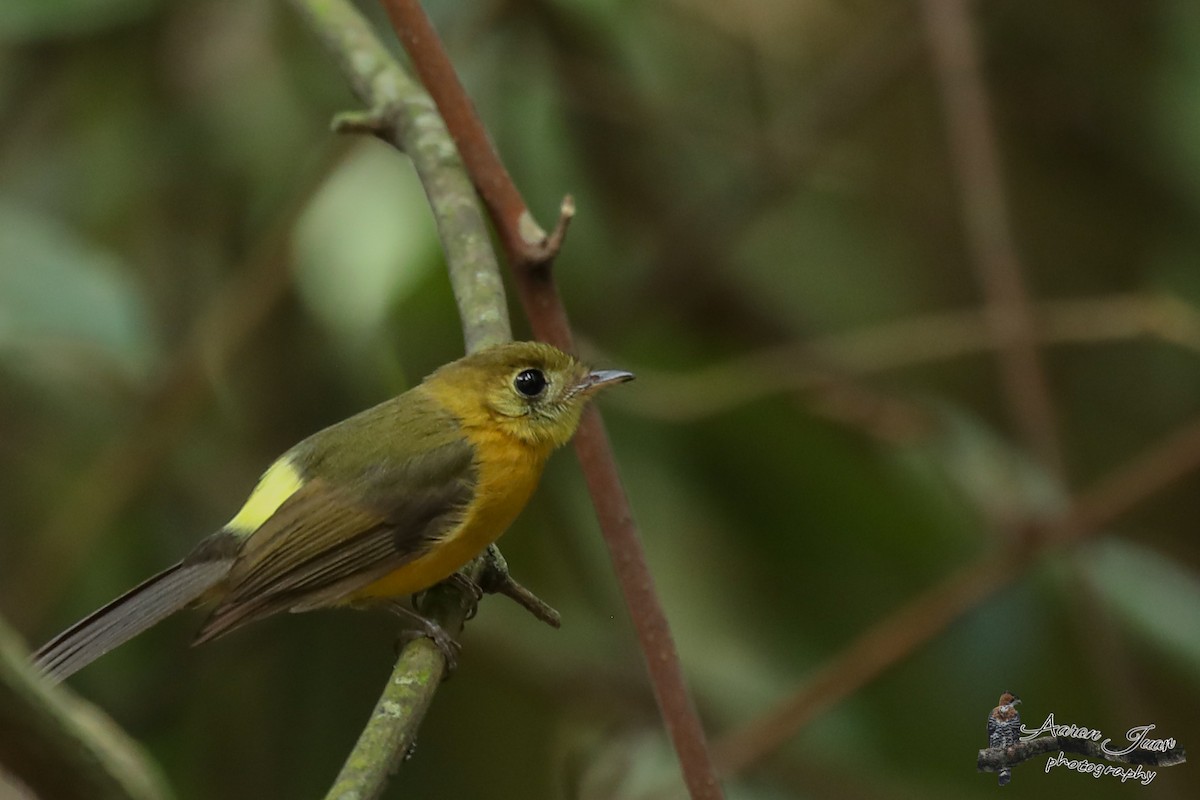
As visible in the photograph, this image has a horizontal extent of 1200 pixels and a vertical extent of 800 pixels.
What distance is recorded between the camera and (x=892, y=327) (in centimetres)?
453

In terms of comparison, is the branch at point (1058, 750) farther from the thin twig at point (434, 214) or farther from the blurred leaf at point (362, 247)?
the blurred leaf at point (362, 247)

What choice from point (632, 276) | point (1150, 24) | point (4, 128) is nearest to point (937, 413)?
point (632, 276)

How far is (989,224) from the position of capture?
3684 mm

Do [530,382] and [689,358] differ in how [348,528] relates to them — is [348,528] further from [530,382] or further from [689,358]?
[689,358]

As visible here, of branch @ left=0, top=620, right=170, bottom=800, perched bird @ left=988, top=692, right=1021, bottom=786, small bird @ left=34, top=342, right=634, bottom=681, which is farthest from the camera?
perched bird @ left=988, top=692, right=1021, bottom=786

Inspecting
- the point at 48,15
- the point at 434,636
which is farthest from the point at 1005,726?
the point at 48,15

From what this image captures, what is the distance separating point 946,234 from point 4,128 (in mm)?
3280

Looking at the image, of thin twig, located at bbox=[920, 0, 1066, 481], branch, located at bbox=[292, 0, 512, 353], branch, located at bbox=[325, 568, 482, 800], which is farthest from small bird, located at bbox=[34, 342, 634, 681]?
thin twig, located at bbox=[920, 0, 1066, 481]

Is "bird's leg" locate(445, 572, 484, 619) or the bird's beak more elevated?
the bird's beak

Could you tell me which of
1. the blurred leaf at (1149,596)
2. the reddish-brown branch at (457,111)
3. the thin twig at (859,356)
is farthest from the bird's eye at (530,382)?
the blurred leaf at (1149,596)

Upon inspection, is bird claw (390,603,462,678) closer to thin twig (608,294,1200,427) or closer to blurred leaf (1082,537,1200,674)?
thin twig (608,294,1200,427)

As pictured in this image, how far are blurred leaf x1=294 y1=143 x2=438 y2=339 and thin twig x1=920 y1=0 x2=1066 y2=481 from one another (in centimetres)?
144

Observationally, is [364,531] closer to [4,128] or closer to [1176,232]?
[4,128]

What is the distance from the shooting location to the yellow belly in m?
2.61
